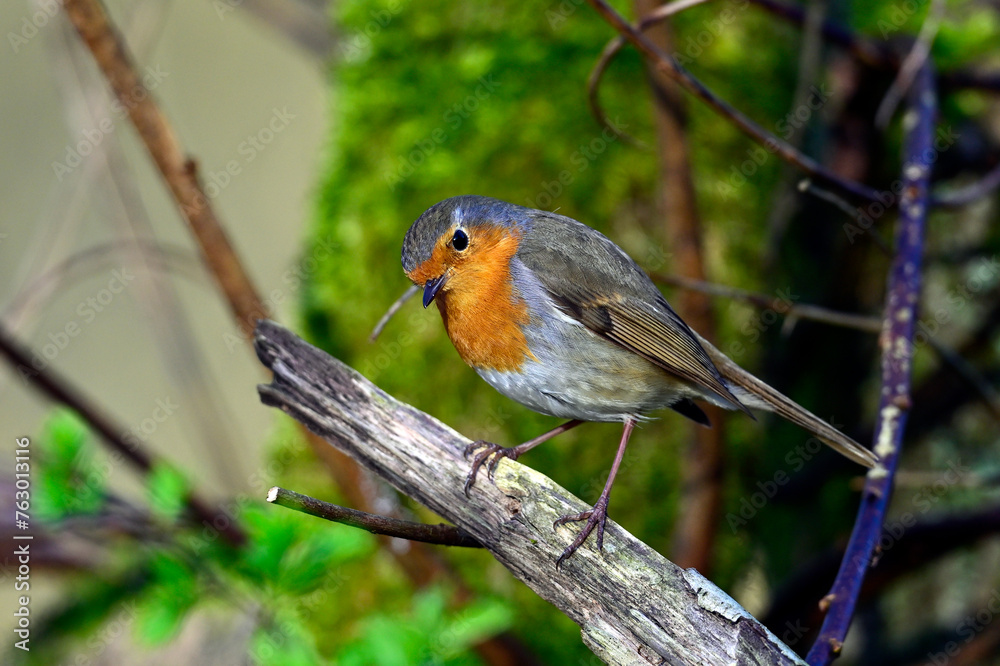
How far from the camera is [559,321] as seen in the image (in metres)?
2.26

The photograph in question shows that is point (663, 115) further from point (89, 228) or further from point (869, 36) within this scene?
point (89, 228)

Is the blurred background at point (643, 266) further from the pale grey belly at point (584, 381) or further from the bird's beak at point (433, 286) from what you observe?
the bird's beak at point (433, 286)

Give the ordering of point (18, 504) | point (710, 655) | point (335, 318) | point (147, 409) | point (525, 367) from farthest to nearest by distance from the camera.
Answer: point (147, 409) < point (335, 318) < point (18, 504) < point (525, 367) < point (710, 655)

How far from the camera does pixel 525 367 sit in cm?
220

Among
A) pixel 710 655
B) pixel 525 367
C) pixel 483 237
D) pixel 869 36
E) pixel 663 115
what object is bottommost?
pixel 710 655

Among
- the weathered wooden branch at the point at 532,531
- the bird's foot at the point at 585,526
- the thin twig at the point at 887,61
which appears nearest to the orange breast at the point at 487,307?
the weathered wooden branch at the point at 532,531

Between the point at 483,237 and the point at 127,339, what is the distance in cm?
541

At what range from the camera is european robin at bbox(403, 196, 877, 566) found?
7.28 feet

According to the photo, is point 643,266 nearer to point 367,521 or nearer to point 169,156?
point 169,156

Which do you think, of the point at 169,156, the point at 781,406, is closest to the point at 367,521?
the point at 781,406

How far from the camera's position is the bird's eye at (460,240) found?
231 cm

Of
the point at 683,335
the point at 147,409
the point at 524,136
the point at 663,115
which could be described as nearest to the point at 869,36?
the point at 663,115

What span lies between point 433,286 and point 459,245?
0.14 m

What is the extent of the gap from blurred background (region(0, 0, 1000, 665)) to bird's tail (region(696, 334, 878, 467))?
30cm
